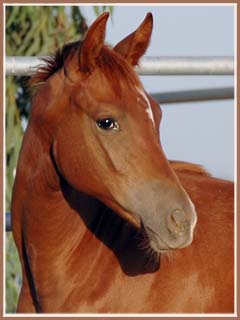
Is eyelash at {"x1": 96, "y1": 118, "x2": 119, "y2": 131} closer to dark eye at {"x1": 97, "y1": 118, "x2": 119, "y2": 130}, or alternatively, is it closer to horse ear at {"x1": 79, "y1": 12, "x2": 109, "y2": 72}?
dark eye at {"x1": 97, "y1": 118, "x2": 119, "y2": 130}

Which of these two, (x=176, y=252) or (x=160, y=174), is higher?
(x=160, y=174)

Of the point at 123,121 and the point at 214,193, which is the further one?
the point at 214,193

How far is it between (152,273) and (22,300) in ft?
1.65

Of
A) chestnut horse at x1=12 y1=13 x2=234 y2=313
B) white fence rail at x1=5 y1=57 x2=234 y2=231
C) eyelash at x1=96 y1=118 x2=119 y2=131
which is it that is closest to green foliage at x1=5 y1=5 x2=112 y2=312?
white fence rail at x1=5 y1=57 x2=234 y2=231

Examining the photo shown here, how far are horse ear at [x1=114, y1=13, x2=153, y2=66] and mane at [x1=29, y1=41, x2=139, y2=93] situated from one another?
3.6 inches

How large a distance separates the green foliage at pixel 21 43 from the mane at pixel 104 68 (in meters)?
2.51

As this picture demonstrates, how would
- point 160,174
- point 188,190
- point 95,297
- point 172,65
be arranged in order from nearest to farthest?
point 160,174
point 95,297
point 188,190
point 172,65

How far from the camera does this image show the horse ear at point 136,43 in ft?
11.2

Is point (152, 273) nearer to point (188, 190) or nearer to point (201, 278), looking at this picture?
point (201, 278)

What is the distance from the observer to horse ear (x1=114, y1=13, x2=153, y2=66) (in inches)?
135

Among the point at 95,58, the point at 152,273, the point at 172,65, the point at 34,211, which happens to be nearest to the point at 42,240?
the point at 34,211

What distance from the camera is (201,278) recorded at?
3404mm

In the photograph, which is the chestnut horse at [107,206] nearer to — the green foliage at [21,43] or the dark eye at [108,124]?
the dark eye at [108,124]

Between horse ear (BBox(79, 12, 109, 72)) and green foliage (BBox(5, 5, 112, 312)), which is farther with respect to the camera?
green foliage (BBox(5, 5, 112, 312))
